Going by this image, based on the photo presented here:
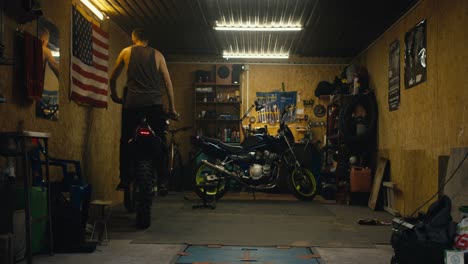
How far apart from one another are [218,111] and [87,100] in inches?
182

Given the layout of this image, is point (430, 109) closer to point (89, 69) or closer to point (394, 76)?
point (394, 76)

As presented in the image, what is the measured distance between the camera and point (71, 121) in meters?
5.46

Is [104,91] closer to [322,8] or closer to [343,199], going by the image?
[322,8]

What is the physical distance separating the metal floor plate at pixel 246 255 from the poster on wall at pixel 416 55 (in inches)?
116

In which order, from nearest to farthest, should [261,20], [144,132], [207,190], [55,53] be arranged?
[144,132] < [55,53] < [207,190] < [261,20]

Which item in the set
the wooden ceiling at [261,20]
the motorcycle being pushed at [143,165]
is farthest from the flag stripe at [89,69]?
the motorcycle being pushed at [143,165]

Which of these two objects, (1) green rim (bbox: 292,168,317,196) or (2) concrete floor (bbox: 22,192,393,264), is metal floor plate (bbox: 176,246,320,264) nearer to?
(2) concrete floor (bbox: 22,192,393,264)

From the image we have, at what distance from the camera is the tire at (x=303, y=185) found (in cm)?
789

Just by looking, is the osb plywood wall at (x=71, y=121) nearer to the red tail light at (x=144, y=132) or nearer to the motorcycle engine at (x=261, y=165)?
the red tail light at (x=144, y=132)

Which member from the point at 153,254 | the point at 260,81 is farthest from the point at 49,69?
the point at 260,81

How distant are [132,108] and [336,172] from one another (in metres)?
4.20

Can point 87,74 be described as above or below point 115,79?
above

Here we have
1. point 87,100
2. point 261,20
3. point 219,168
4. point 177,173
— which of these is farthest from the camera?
point 177,173

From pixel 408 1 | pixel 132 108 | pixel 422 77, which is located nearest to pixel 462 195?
pixel 422 77
